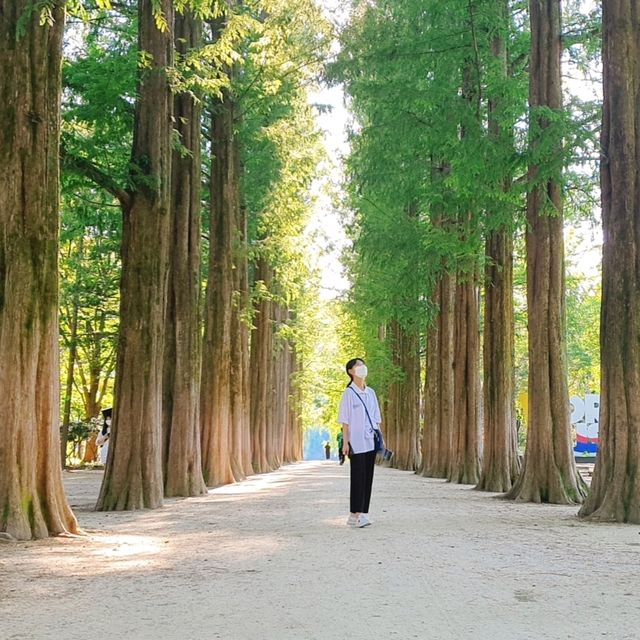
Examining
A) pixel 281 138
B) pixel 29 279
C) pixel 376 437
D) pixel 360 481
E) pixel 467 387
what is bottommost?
pixel 360 481

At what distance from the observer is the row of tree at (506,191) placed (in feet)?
34.9

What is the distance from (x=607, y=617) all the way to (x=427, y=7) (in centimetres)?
1336

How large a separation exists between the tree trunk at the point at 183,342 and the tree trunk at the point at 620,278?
24.4 ft

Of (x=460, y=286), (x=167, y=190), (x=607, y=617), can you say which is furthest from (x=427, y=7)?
(x=607, y=617)

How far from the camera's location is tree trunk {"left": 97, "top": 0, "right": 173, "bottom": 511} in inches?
492

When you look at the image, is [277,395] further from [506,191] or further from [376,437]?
[376,437]

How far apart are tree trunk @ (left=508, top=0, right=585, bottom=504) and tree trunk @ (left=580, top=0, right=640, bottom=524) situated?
233cm

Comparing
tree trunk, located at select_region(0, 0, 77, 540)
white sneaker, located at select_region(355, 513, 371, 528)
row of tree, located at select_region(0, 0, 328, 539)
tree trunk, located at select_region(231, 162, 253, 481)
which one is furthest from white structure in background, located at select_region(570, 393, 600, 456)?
tree trunk, located at select_region(0, 0, 77, 540)

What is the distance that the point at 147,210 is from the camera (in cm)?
1270

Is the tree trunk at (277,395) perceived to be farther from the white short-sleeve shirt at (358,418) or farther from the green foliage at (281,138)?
the white short-sleeve shirt at (358,418)

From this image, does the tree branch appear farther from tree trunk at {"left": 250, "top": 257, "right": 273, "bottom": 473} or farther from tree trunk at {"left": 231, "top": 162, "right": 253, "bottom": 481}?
tree trunk at {"left": 250, "top": 257, "right": 273, "bottom": 473}

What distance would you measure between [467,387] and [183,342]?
8.25m

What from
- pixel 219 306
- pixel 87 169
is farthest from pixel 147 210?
pixel 219 306

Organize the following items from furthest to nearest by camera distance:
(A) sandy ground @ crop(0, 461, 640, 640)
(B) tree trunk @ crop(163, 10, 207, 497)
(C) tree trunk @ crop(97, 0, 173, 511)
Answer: (B) tree trunk @ crop(163, 10, 207, 497), (C) tree trunk @ crop(97, 0, 173, 511), (A) sandy ground @ crop(0, 461, 640, 640)
